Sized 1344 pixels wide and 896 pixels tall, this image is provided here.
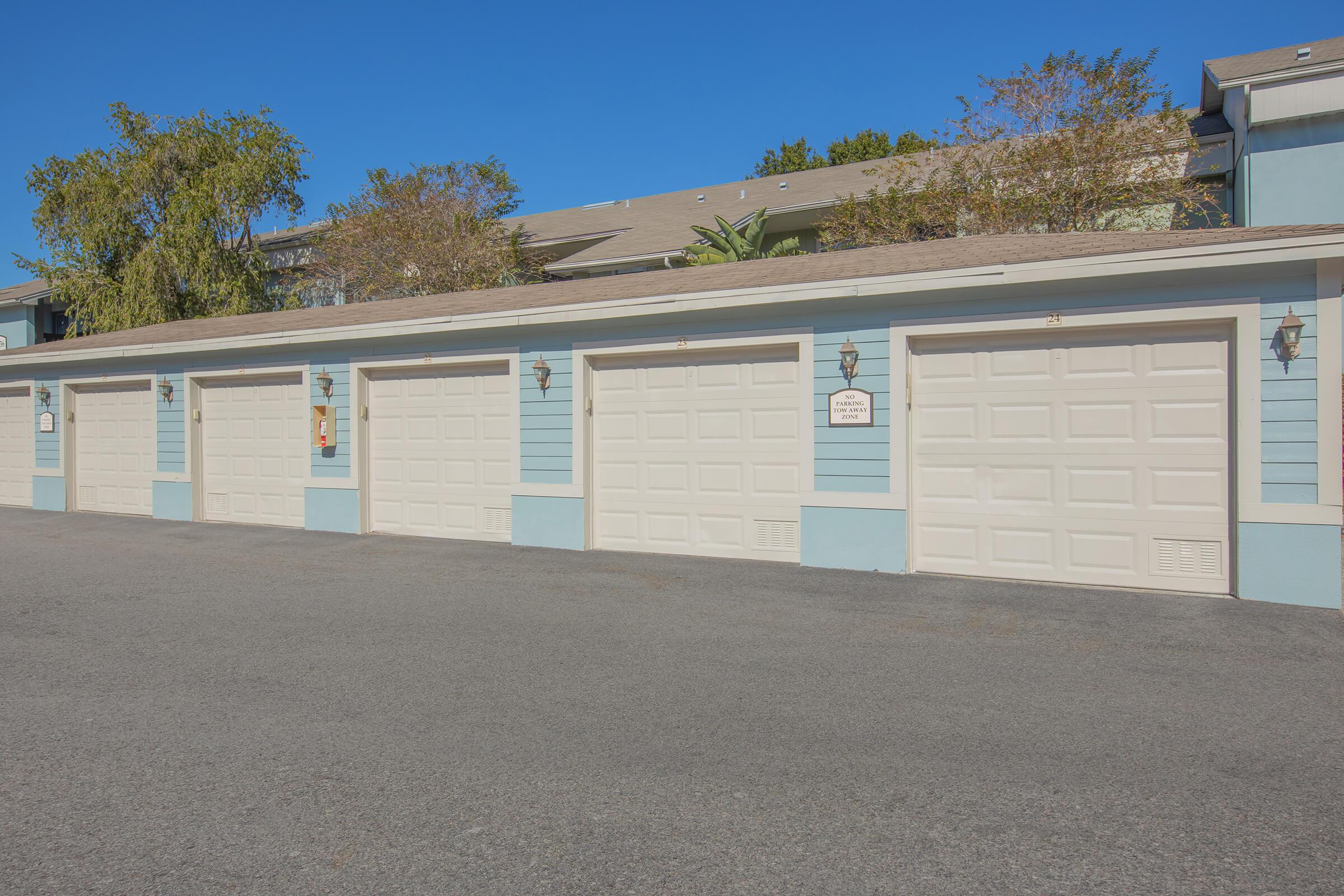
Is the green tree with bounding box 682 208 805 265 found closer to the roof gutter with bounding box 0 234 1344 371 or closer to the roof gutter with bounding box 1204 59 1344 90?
the roof gutter with bounding box 0 234 1344 371

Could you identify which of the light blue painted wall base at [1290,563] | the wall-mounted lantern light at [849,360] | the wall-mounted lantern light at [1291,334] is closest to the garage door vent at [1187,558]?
the light blue painted wall base at [1290,563]

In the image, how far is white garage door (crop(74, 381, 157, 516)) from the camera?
43.9 feet

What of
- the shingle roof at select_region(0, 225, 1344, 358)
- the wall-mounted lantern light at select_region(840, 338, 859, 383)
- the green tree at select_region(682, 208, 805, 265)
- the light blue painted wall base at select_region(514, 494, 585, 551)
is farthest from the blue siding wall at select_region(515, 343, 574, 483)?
the green tree at select_region(682, 208, 805, 265)

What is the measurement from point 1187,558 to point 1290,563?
27.3 inches

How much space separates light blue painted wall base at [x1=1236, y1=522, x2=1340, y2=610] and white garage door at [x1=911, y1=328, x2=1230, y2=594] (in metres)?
0.20

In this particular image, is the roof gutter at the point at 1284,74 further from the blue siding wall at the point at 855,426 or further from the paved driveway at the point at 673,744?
the paved driveway at the point at 673,744

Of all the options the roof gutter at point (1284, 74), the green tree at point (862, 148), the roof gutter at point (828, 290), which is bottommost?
the roof gutter at point (828, 290)

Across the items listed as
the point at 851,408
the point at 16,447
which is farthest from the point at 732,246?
the point at 16,447

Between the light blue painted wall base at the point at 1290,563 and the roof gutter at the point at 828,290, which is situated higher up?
the roof gutter at the point at 828,290

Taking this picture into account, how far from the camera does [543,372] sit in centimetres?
Result: 979

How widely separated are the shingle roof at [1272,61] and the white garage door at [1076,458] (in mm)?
9039

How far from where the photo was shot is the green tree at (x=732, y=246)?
15688 millimetres

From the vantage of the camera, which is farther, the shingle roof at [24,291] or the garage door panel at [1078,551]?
the shingle roof at [24,291]

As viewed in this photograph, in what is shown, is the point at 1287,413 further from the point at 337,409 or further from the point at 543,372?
the point at 337,409
